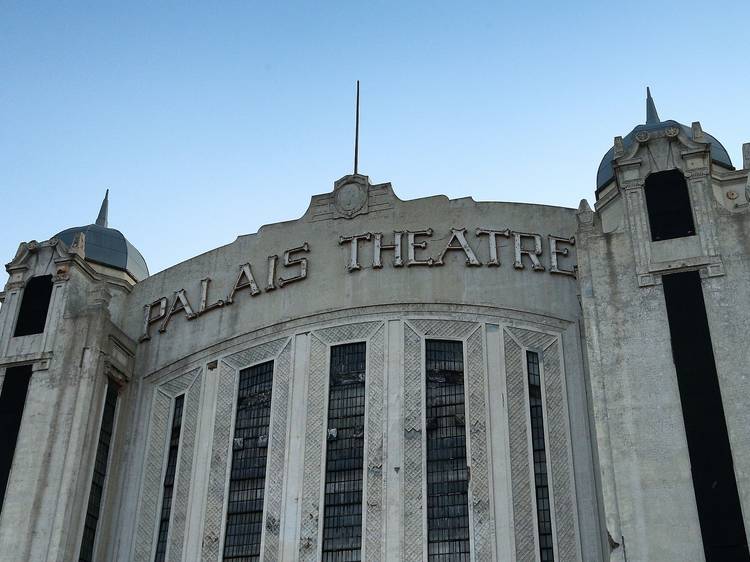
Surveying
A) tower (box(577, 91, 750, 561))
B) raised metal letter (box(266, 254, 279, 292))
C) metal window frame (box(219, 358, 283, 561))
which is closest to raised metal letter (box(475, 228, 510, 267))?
tower (box(577, 91, 750, 561))

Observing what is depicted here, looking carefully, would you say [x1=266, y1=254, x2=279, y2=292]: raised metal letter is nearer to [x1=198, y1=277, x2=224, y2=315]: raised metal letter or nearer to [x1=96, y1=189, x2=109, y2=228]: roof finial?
[x1=198, y1=277, x2=224, y2=315]: raised metal letter

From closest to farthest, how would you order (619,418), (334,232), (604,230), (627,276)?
(619,418)
(627,276)
(604,230)
(334,232)

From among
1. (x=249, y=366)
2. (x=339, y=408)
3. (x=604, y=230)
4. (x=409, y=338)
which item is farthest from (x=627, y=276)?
(x=249, y=366)

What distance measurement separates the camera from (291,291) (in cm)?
3081

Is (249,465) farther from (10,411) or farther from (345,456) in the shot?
(10,411)

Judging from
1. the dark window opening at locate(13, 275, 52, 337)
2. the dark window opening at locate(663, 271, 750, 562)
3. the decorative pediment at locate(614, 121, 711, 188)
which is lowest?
the dark window opening at locate(663, 271, 750, 562)

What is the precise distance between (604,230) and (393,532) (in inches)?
370

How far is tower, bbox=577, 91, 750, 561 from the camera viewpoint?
72.0 feet

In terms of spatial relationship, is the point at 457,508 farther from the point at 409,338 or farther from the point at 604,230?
the point at 604,230

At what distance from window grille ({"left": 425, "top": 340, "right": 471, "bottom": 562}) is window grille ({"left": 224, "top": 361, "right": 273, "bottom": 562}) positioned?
4487 millimetres

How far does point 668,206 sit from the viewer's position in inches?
1041

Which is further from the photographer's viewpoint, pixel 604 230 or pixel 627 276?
pixel 604 230

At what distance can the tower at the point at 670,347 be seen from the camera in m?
22.0

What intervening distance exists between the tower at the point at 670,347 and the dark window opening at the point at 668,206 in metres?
0.03
